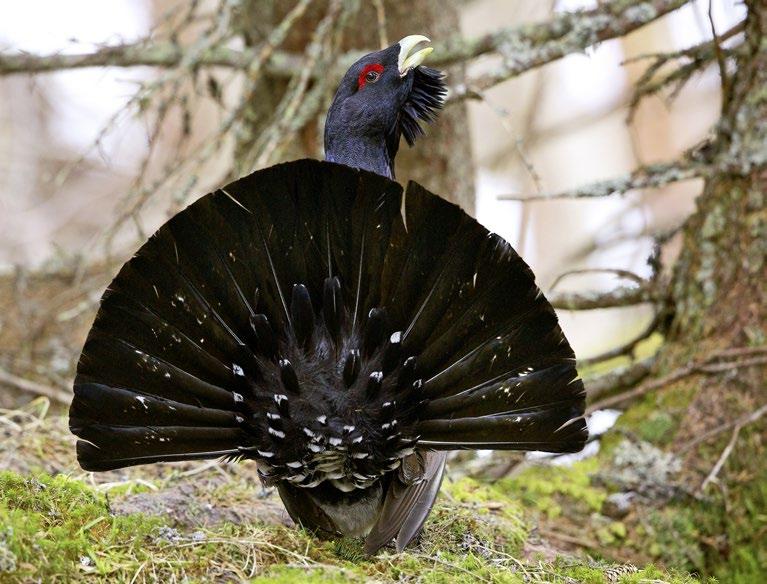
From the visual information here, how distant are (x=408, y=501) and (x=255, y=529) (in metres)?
0.63

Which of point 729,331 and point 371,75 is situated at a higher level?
point 371,75

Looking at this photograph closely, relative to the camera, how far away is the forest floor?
9.22 feet

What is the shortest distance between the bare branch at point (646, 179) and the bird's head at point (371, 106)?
1253 mm

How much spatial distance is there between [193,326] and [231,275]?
0.24 metres

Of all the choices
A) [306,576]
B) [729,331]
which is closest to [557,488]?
[729,331]

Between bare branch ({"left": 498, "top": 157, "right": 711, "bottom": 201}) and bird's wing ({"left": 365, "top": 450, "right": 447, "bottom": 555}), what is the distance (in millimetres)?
2071

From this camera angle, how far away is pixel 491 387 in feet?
10.2

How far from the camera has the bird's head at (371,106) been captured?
13.1ft

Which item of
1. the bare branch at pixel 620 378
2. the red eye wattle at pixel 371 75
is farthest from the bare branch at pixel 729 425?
the red eye wattle at pixel 371 75

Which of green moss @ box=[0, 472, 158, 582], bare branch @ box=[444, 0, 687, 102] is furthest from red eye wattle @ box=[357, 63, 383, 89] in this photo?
green moss @ box=[0, 472, 158, 582]

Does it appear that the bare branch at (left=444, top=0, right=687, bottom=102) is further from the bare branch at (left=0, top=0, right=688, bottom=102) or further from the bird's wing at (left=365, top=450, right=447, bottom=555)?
the bird's wing at (left=365, top=450, right=447, bottom=555)

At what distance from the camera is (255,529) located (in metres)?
3.37

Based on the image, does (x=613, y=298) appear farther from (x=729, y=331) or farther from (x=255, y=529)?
(x=255, y=529)

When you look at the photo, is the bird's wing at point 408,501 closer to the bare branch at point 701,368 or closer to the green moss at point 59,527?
the green moss at point 59,527
